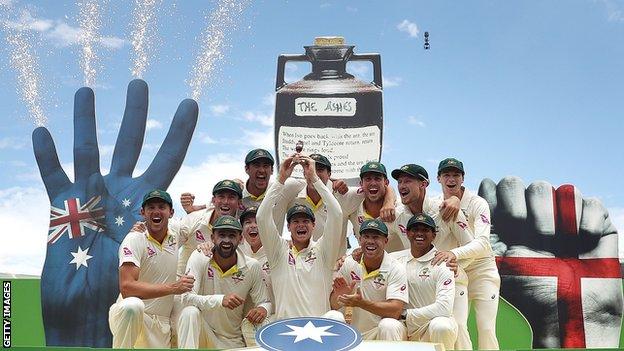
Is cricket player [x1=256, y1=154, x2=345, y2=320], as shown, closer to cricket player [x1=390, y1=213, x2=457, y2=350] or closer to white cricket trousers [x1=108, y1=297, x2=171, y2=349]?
cricket player [x1=390, y1=213, x2=457, y2=350]

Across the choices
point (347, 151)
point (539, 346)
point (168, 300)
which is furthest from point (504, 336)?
point (168, 300)

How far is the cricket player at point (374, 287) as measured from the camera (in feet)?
15.6

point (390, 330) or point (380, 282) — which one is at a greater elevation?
point (380, 282)

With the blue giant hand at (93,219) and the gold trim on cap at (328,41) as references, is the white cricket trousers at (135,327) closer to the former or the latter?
the blue giant hand at (93,219)

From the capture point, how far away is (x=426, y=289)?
5.05 metres

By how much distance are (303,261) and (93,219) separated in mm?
4865

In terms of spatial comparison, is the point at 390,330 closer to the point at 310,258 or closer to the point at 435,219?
the point at 310,258

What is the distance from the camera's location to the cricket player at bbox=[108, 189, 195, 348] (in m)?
5.01

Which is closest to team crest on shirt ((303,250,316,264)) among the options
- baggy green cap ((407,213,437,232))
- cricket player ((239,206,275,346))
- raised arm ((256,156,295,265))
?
raised arm ((256,156,295,265))

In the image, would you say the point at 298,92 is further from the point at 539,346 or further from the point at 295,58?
the point at 539,346

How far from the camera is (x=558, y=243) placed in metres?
8.56

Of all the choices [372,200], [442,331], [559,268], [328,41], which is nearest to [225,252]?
[372,200]

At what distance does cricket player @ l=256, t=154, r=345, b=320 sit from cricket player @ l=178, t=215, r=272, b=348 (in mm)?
172

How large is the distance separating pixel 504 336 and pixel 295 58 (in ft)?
14.1
